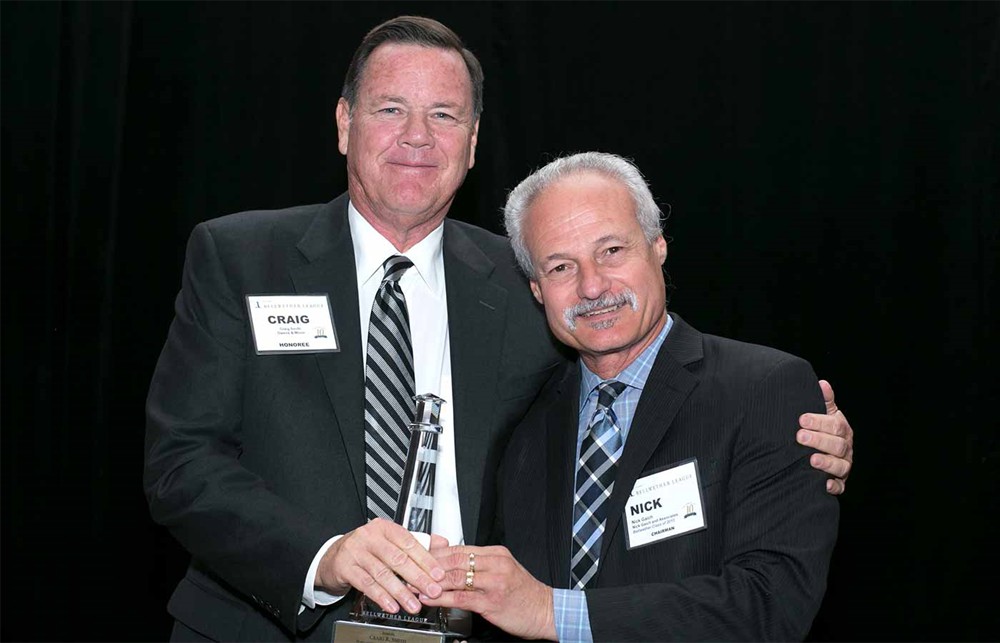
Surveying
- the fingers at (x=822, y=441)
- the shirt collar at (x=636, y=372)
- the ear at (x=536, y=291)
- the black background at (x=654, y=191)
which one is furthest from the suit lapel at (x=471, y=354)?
the black background at (x=654, y=191)

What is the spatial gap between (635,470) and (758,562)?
31cm

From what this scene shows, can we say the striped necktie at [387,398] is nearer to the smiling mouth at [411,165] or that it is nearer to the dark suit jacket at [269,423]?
the dark suit jacket at [269,423]

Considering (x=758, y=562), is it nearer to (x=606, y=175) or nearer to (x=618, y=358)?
(x=618, y=358)

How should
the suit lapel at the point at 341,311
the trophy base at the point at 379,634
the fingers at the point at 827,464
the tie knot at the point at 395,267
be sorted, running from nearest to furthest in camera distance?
the trophy base at the point at 379,634
the fingers at the point at 827,464
the suit lapel at the point at 341,311
the tie knot at the point at 395,267

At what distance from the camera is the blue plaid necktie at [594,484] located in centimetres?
224

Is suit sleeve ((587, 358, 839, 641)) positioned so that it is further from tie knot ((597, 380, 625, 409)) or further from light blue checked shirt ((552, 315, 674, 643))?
tie knot ((597, 380, 625, 409))

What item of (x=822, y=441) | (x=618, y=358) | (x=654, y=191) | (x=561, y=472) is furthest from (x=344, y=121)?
(x=654, y=191)

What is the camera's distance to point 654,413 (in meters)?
2.28

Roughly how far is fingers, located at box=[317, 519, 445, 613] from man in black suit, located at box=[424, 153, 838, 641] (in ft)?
0.16

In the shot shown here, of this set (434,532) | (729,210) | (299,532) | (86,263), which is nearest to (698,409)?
(434,532)

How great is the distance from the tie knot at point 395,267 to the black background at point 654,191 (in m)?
1.47

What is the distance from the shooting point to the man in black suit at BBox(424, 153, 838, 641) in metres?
2.07

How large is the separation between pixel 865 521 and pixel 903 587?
0.93 feet

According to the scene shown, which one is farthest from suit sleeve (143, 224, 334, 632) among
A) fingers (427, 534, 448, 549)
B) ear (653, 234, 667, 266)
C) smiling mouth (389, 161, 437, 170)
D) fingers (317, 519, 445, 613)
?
ear (653, 234, 667, 266)
